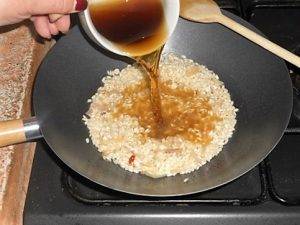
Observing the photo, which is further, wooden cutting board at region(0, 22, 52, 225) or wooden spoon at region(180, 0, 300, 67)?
wooden spoon at region(180, 0, 300, 67)

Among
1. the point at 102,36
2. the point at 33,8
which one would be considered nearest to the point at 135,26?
the point at 102,36

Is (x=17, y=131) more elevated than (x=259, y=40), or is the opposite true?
(x=259, y=40)

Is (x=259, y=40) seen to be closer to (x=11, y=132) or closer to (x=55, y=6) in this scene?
(x=55, y=6)

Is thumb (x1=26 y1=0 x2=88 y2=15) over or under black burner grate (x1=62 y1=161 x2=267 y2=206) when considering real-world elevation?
over

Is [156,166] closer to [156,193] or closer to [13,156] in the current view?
[156,193]

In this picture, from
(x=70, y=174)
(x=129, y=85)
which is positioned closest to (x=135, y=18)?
(x=129, y=85)

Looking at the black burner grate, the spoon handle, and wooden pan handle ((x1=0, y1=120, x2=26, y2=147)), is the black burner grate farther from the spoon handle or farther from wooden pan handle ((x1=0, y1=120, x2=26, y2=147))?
the spoon handle

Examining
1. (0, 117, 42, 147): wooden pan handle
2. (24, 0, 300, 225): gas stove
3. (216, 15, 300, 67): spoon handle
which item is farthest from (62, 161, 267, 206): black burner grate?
(216, 15, 300, 67): spoon handle

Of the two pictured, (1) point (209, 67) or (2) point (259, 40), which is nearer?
(2) point (259, 40)

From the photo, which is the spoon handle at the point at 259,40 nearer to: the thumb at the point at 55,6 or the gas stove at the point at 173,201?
the gas stove at the point at 173,201
